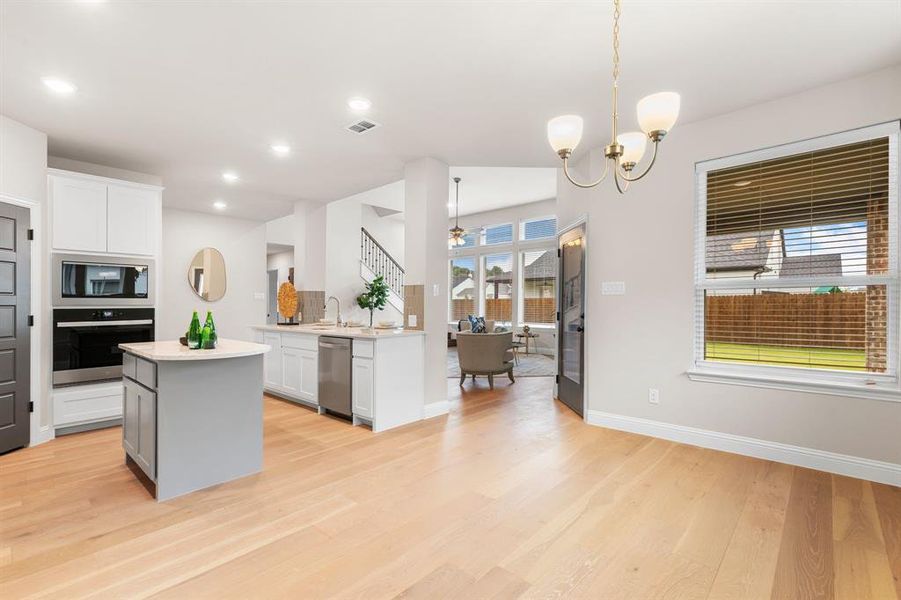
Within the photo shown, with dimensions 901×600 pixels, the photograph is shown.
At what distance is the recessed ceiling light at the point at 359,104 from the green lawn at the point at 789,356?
3.50 meters

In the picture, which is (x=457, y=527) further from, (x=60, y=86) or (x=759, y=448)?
(x=60, y=86)

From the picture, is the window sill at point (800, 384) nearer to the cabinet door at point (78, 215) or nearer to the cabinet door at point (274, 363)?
the cabinet door at point (274, 363)

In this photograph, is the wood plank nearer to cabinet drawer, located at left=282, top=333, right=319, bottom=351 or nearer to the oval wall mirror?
cabinet drawer, located at left=282, top=333, right=319, bottom=351

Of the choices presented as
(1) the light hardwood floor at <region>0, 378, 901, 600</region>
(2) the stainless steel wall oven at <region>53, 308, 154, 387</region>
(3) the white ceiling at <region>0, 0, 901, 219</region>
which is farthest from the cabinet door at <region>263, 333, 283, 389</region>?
(3) the white ceiling at <region>0, 0, 901, 219</region>

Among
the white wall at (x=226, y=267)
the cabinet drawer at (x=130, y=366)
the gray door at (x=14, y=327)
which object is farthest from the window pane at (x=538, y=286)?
the gray door at (x=14, y=327)

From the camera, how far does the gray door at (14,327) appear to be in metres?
3.38

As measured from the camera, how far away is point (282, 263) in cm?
1078

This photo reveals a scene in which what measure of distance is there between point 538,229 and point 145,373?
27.4ft

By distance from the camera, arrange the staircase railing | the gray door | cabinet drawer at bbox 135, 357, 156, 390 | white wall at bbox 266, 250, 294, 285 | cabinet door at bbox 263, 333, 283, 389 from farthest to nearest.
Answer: white wall at bbox 266, 250, 294, 285, the staircase railing, cabinet door at bbox 263, 333, 283, 389, the gray door, cabinet drawer at bbox 135, 357, 156, 390

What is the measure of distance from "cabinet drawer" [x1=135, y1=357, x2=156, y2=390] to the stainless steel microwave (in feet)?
5.88

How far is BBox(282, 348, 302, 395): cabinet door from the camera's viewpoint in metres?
4.91

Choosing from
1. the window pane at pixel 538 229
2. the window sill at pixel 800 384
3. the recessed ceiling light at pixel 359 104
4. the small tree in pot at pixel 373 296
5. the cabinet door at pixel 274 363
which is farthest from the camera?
the window pane at pixel 538 229

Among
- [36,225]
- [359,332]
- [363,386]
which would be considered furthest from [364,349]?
[36,225]

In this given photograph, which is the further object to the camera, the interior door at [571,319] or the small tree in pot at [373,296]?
the small tree in pot at [373,296]
